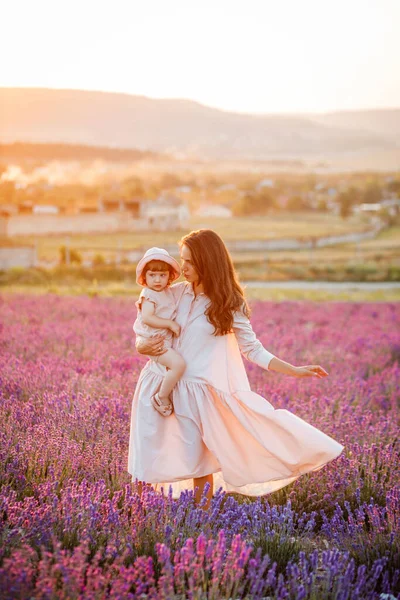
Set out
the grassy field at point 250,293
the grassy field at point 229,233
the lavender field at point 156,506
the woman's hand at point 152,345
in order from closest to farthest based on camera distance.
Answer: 1. the lavender field at point 156,506
2. the woman's hand at point 152,345
3. the grassy field at point 250,293
4. the grassy field at point 229,233

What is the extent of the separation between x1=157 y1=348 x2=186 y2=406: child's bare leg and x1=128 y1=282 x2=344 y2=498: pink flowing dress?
0.09 meters

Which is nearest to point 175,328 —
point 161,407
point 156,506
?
point 161,407

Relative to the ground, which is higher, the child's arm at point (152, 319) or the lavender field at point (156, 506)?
the child's arm at point (152, 319)

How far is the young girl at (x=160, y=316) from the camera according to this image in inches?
142

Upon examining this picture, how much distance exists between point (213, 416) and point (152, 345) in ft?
1.49

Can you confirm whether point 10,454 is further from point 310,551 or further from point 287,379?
point 287,379

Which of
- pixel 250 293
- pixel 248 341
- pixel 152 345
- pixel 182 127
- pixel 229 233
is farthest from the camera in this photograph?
pixel 182 127

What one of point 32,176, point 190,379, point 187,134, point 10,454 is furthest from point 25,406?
point 187,134

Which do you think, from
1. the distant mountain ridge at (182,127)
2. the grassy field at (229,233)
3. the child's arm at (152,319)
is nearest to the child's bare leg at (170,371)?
the child's arm at (152,319)

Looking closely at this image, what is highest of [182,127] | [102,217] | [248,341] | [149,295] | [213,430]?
[182,127]

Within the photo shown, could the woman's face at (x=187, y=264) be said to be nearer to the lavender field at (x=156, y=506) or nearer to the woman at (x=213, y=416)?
the woman at (x=213, y=416)

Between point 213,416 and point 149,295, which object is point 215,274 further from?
point 213,416

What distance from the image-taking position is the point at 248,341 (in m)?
3.80

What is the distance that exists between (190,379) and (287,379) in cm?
298
